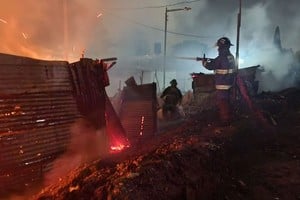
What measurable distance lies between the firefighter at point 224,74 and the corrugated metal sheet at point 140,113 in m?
2.29

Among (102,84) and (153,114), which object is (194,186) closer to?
(102,84)

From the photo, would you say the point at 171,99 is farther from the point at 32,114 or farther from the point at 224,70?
the point at 32,114

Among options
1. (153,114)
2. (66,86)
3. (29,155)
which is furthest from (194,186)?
(153,114)

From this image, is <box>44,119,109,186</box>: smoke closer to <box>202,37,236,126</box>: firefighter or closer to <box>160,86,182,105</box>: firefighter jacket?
<box>202,37,236,126</box>: firefighter

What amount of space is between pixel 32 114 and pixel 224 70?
223 inches

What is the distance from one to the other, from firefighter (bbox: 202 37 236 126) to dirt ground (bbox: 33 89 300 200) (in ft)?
2.51

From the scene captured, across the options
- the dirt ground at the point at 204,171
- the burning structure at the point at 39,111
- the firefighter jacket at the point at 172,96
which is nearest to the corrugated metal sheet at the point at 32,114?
the burning structure at the point at 39,111

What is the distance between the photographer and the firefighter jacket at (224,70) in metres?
10.4

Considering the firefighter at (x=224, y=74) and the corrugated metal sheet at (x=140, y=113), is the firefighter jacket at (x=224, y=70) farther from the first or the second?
the corrugated metal sheet at (x=140, y=113)

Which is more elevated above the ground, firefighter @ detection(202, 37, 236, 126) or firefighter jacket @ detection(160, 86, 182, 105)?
firefighter @ detection(202, 37, 236, 126)

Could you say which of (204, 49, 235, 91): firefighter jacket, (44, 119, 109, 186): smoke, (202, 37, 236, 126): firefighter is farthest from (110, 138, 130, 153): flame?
(204, 49, 235, 91): firefighter jacket

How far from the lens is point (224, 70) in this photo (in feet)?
34.2

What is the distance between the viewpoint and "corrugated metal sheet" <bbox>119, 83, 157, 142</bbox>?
1182 centimetres

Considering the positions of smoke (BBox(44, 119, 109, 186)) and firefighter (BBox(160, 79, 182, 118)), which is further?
firefighter (BBox(160, 79, 182, 118))
